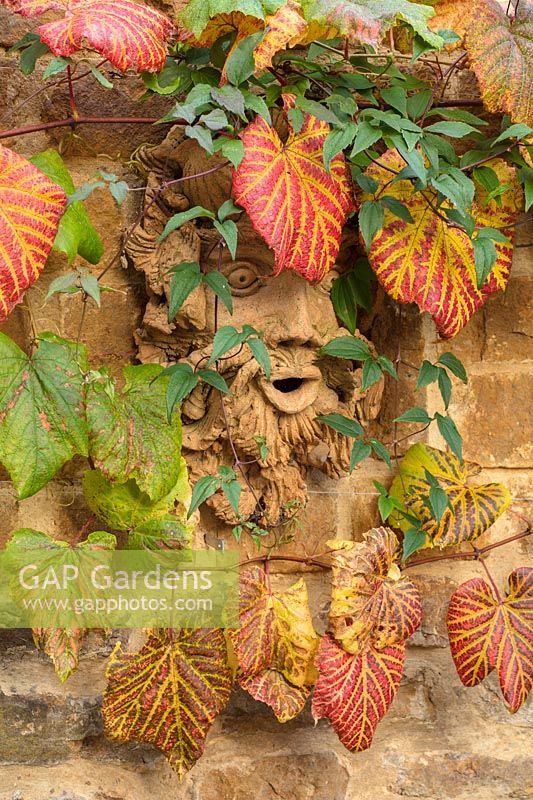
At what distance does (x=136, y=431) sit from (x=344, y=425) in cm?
27

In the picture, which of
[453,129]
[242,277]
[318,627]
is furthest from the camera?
[318,627]

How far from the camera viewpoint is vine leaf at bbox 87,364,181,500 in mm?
1152

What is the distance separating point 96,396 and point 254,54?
429 millimetres

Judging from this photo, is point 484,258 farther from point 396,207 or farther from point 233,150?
point 233,150

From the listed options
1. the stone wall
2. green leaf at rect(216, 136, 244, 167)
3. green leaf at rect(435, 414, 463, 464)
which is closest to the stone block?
the stone wall

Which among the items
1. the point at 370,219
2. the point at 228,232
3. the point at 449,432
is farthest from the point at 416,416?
the point at 228,232

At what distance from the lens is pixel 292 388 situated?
128 cm

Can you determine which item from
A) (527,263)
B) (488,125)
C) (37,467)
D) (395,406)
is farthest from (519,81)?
(37,467)

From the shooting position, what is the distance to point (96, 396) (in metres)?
1.15

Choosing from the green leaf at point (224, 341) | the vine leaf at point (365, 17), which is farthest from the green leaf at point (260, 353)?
the vine leaf at point (365, 17)

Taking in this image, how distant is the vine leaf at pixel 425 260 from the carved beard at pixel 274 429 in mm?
140

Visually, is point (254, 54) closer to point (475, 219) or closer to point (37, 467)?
point (475, 219)

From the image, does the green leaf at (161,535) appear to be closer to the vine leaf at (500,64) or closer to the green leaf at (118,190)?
the green leaf at (118,190)

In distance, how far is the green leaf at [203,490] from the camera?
3.83ft
